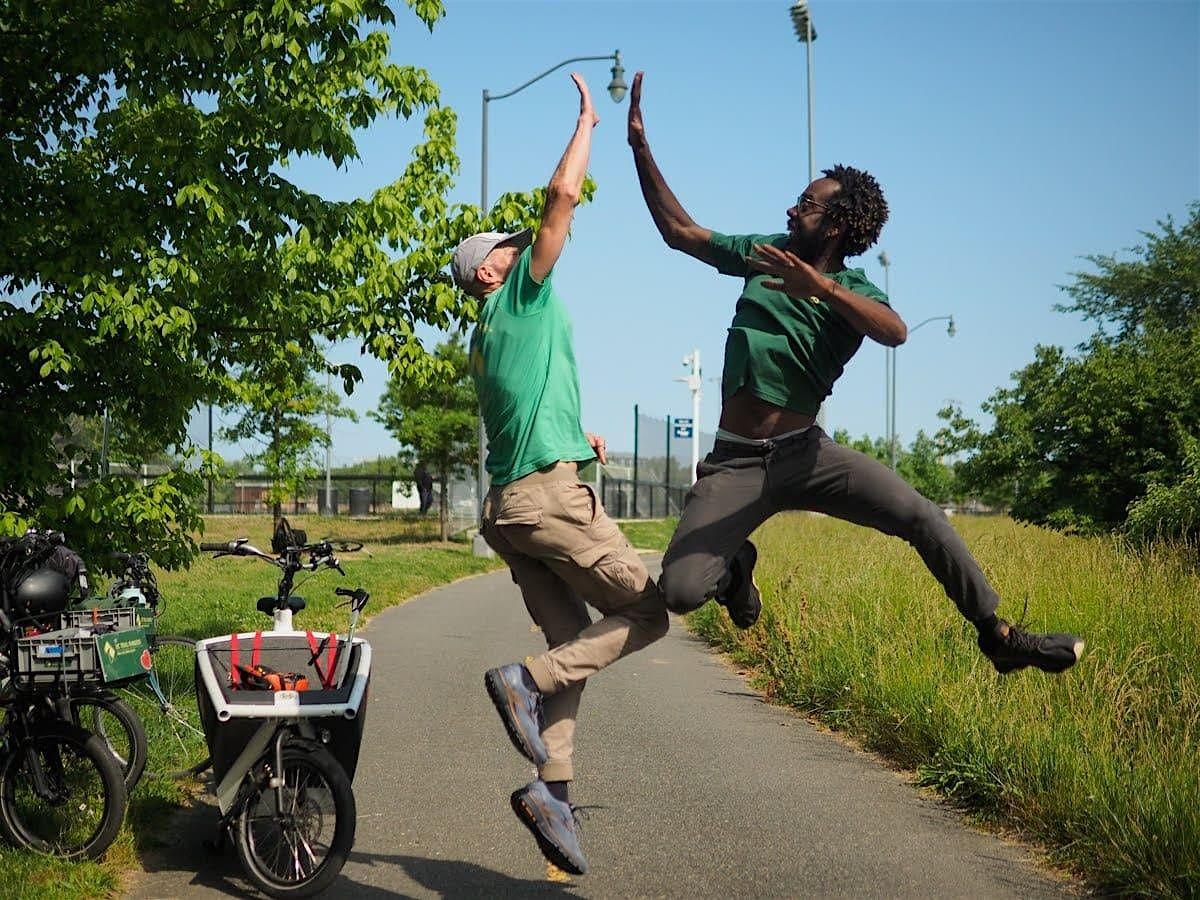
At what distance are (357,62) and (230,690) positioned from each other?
4855mm

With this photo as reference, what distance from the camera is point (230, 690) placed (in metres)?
5.58

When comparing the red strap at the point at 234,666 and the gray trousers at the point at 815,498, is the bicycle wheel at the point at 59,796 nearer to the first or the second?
the red strap at the point at 234,666

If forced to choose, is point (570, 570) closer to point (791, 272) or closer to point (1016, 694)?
point (791, 272)

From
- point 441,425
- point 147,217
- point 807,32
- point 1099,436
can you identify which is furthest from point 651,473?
point 147,217

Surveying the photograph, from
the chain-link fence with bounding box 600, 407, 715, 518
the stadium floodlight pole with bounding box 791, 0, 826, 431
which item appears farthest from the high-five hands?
the chain-link fence with bounding box 600, 407, 715, 518

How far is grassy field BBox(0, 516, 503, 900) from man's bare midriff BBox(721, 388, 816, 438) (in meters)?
2.79

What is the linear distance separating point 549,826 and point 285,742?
142 cm

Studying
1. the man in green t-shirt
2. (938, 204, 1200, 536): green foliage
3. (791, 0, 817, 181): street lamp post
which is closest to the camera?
the man in green t-shirt

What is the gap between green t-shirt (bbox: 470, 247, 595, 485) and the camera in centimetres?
462

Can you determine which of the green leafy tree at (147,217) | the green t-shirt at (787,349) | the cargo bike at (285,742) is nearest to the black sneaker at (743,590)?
the green t-shirt at (787,349)

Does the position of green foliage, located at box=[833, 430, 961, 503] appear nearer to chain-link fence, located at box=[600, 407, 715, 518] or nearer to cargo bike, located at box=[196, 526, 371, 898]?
chain-link fence, located at box=[600, 407, 715, 518]

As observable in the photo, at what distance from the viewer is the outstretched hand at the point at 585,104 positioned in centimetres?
464

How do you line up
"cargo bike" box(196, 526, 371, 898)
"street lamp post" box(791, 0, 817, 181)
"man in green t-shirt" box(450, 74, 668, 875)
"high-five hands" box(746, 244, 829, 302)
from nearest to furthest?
"high-five hands" box(746, 244, 829, 302) < "man in green t-shirt" box(450, 74, 668, 875) < "cargo bike" box(196, 526, 371, 898) < "street lamp post" box(791, 0, 817, 181)

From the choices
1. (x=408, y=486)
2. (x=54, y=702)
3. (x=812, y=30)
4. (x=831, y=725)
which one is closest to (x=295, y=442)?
(x=812, y=30)
